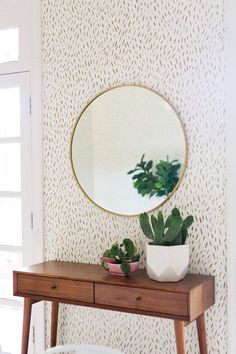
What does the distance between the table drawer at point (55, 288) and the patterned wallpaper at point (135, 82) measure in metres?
0.36

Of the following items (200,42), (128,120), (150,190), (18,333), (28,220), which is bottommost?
(18,333)

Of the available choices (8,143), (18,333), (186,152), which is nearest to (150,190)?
(186,152)

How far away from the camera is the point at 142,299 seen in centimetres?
228

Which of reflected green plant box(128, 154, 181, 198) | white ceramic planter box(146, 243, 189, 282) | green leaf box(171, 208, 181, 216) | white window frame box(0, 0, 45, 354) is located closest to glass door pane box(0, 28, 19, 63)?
white window frame box(0, 0, 45, 354)

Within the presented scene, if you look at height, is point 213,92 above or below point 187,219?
above

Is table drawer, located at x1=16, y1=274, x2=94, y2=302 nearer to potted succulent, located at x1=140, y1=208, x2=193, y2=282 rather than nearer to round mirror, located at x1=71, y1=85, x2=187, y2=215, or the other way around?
potted succulent, located at x1=140, y1=208, x2=193, y2=282

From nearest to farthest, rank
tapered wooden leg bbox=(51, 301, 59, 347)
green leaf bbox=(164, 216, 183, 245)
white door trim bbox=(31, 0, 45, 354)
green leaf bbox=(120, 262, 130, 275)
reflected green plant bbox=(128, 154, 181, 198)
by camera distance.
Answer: green leaf bbox=(164, 216, 183, 245)
green leaf bbox=(120, 262, 130, 275)
reflected green plant bbox=(128, 154, 181, 198)
tapered wooden leg bbox=(51, 301, 59, 347)
white door trim bbox=(31, 0, 45, 354)

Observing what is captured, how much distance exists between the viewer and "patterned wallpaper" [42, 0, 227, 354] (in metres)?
2.49

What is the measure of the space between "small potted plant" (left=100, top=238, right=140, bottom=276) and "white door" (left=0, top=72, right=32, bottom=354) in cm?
76

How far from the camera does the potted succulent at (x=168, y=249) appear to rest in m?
2.31

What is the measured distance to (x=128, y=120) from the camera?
8.89ft

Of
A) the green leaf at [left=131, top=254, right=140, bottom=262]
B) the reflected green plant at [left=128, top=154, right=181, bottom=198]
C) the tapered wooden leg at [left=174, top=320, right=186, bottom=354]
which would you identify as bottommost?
the tapered wooden leg at [left=174, top=320, right=186, bottom=354]

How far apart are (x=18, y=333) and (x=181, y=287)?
4.73 ft

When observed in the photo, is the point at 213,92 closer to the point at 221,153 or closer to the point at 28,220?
the point at 221,153
